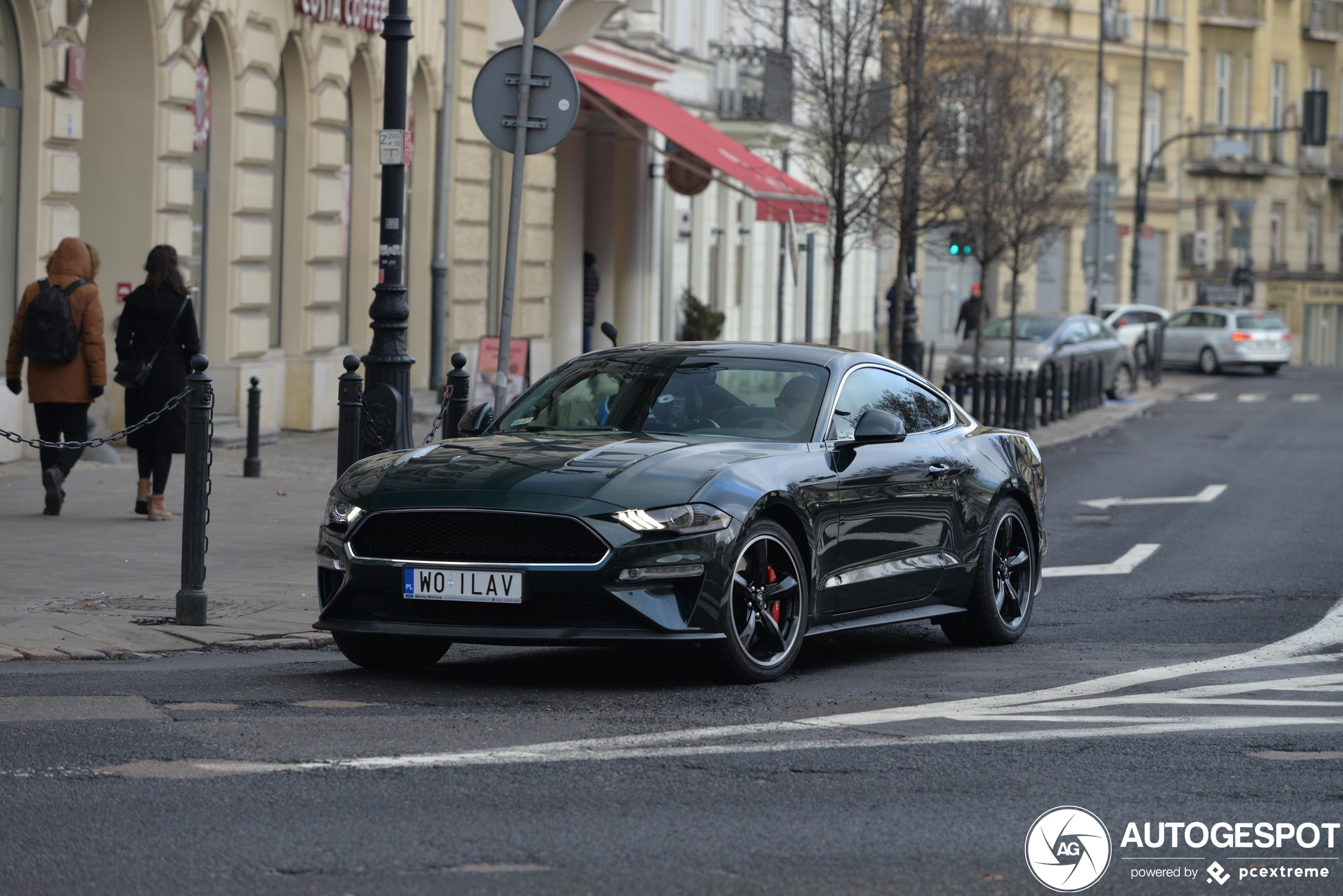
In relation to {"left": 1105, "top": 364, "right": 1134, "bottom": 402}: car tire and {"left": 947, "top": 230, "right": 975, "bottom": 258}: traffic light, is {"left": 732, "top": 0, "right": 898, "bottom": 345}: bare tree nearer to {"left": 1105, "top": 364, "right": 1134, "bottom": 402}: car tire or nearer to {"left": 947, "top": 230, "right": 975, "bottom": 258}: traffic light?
{"left": 947, "top": 230, "right": 975, "bottom": 258}: traffic light

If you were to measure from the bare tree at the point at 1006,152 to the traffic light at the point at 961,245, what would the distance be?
161 mm

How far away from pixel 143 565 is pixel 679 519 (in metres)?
4.76

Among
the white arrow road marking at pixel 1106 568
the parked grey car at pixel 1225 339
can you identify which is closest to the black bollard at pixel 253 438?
the white arrow road marking at pixel 1106 568

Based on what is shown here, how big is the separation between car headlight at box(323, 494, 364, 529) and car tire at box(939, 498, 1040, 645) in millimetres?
2899

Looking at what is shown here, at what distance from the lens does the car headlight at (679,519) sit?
297 inches

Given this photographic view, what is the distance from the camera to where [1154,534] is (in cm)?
1541

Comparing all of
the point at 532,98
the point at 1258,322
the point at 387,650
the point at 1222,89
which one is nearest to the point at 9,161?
the point at 532,98

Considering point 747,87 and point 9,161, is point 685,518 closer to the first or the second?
point 9,161

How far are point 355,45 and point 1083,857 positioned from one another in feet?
60.8

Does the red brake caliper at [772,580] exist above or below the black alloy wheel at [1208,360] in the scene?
below

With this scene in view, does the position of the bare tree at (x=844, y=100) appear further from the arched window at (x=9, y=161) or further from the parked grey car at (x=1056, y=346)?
the parked grey car at (x=1056, y=346)

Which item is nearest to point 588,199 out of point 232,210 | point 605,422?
point 232,210

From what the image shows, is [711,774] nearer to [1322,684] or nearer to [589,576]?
[589,576]

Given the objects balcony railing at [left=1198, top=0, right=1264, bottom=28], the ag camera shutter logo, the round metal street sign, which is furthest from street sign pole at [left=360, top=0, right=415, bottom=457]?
balcony railing at [left=1198, top=0, right=1264, bottom=28]
